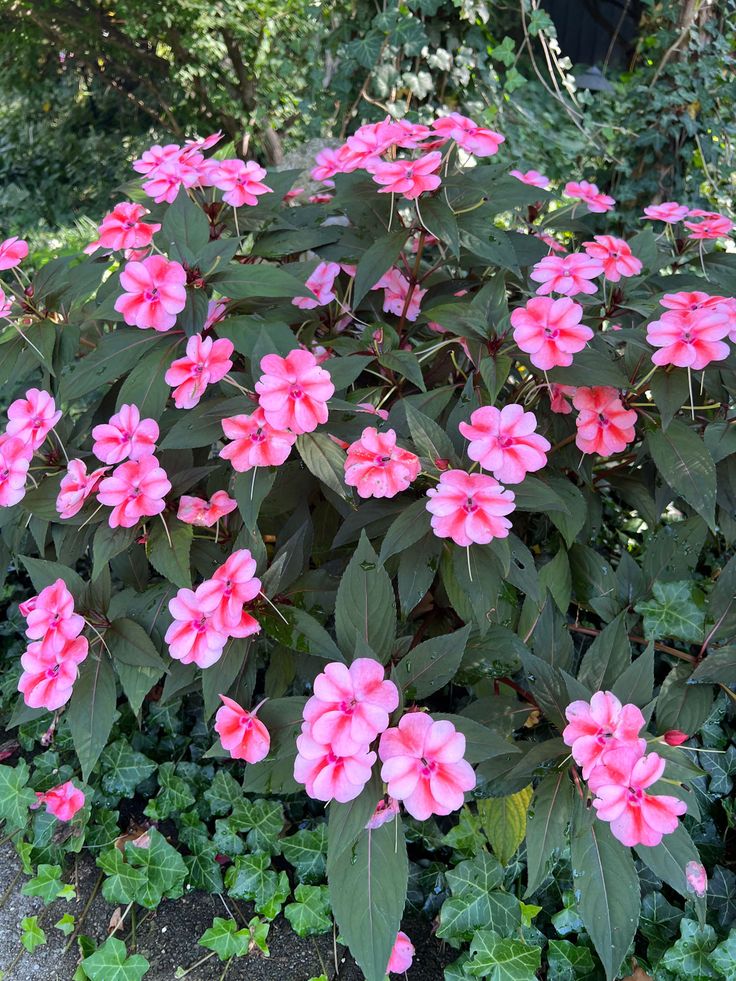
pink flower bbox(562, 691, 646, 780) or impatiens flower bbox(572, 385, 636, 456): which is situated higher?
impatiens flower bbox(572, 385, 636, 456)

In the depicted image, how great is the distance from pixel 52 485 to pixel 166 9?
5321 millimetres

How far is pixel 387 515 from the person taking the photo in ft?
4.27

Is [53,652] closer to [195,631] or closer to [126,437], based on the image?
[195,631]

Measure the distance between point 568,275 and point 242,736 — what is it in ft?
3.13

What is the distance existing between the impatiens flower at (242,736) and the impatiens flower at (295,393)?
41 cm

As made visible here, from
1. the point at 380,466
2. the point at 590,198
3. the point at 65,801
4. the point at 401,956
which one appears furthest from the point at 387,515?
the point at 590,198

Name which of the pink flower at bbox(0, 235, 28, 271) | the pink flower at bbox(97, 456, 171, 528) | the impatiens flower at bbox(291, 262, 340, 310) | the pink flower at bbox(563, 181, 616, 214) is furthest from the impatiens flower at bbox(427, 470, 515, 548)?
the pink flower at bbox(563, 181, 616, 214)

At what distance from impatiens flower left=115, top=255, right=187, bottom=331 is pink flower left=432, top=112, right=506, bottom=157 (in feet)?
2.15

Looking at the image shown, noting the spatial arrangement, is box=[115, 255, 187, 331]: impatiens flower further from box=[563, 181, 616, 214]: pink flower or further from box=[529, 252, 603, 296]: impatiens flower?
box=[563, 181, 616, 214]: pink flower

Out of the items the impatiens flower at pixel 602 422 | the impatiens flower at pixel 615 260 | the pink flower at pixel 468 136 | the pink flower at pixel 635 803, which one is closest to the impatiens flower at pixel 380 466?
the impatiens flower at pixel 602 422

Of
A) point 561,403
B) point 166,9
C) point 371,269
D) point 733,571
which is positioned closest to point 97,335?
point 371,269

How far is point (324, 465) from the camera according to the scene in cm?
118

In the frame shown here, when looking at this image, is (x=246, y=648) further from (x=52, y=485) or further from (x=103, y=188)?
(x=103, y=188)

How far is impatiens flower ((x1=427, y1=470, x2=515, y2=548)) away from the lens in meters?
1.08
